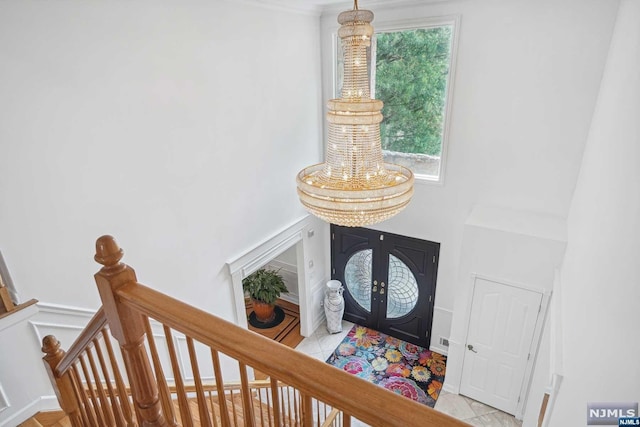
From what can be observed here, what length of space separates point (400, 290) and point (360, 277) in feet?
2.28

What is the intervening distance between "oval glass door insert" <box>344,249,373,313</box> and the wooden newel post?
4728 mm

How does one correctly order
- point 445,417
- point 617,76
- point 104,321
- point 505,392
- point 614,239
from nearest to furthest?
1. point 445,417
2. point 104,321
3. point 614,239
4. point 617,76
5. point 505,392

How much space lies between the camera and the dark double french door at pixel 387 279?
5453mm

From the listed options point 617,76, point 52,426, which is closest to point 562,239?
point 617,76

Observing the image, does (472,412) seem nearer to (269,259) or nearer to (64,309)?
(269,259)

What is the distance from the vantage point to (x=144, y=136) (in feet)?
9.86

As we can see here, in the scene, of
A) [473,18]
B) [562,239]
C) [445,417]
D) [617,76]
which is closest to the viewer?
[445,417]

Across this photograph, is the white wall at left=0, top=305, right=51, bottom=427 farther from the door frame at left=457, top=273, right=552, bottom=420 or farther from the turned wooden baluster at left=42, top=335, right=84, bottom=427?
the door frame at left=457, top=273, right=552, bottom=420

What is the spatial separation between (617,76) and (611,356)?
219 cm

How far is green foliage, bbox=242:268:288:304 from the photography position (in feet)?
20.0

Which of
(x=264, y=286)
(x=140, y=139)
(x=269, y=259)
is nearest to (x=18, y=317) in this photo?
(x=140, y=139)

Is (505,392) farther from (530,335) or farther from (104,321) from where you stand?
(104,321)

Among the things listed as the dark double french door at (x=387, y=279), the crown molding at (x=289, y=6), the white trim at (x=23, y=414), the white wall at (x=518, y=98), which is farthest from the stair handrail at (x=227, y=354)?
the dark double french door at (x=387, y=279)

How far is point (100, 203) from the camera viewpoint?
9.14 feet
